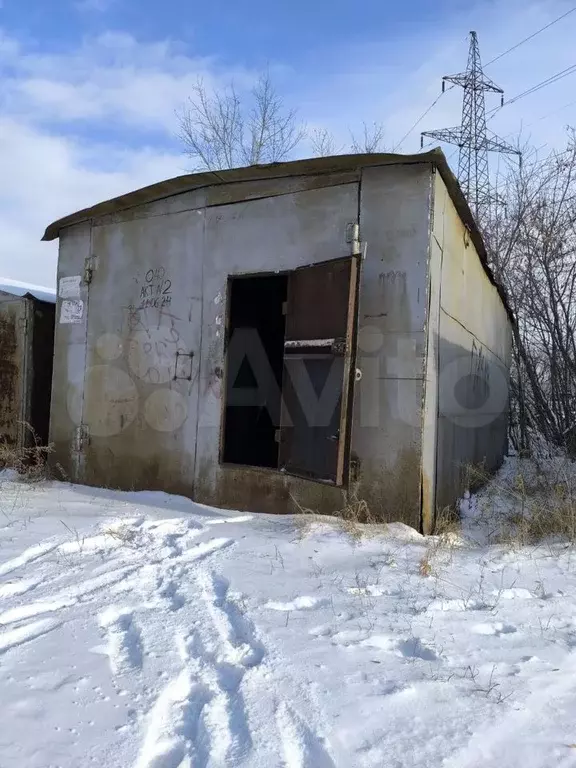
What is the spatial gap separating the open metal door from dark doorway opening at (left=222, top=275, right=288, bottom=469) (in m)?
1.62

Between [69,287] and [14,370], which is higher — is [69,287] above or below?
above

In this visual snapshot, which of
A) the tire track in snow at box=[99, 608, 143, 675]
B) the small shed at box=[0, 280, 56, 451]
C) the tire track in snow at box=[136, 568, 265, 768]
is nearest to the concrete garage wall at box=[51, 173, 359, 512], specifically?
the small shed at box=[0, 280, 56, 451]

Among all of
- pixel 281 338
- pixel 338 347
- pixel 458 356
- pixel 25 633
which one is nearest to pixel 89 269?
pixel 281 338

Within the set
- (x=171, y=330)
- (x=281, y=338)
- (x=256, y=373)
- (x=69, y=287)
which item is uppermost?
(x=69, y=287)

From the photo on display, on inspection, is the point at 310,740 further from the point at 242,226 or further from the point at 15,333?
the point at 15,333

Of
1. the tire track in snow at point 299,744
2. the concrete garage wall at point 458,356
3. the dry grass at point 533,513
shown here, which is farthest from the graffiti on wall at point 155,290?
the tire track in snow at point 299,744

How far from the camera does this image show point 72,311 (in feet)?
21.3

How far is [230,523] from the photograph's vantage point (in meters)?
4.66

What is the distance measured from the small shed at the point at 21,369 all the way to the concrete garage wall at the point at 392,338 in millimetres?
4349

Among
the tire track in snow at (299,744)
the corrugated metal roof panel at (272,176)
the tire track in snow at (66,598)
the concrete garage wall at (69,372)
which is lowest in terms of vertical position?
the tire track in snow at (299,744)

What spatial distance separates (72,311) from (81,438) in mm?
1465

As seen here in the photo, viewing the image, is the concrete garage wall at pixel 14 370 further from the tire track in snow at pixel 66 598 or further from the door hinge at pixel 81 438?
the tire track in snow at pixel 66 598

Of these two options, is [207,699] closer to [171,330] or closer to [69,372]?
[171,330]

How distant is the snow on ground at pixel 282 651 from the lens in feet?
5.98
